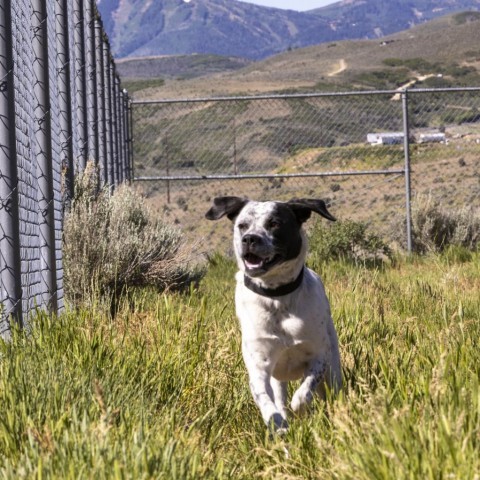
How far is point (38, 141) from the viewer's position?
638 centimetres

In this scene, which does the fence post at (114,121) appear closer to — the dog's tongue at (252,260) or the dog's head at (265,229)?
the dog's head at (265,229)

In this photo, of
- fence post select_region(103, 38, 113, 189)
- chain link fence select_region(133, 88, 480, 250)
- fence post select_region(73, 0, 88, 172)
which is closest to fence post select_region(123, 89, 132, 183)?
chain link fence select_region(133, 88, 480, 250)

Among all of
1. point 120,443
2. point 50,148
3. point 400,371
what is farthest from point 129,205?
point 120,443

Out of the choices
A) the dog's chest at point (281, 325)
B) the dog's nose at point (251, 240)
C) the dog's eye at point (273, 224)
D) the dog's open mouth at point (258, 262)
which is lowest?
the dog's chest at point (281, 325)

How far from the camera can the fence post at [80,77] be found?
952 cm

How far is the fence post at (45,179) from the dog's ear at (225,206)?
64.0 inches

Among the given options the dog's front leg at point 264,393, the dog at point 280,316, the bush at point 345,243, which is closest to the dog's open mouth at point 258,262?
the dog at point 280,316

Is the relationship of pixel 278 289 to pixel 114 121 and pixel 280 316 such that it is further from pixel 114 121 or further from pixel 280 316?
pixel 114 121

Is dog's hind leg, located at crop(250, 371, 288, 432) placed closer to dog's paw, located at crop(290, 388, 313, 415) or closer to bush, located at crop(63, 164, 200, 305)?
dog's paw, located at crop(290, 388, 313, 415)

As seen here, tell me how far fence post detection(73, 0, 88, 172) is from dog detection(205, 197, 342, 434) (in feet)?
16.3

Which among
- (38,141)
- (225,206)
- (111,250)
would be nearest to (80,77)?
(111,250)

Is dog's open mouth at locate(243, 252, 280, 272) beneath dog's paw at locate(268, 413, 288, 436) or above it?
above

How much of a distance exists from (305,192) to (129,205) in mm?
14593

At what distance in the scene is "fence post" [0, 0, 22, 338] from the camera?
510cm
